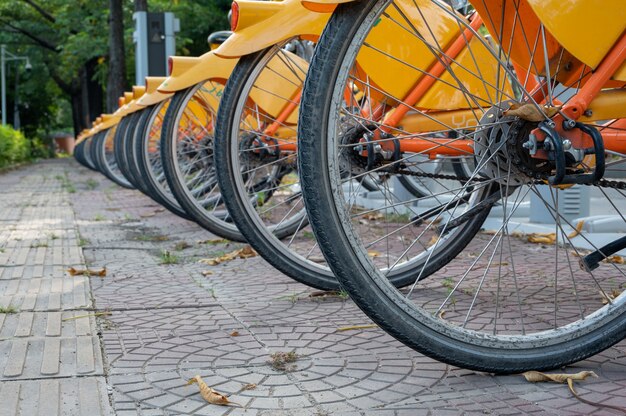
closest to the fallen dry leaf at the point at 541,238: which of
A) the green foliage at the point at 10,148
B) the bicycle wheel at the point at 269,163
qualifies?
the bicycle wheel at the point at 269,163

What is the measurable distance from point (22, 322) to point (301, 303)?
117cm

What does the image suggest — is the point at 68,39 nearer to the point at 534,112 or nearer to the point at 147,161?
the point at 147,161

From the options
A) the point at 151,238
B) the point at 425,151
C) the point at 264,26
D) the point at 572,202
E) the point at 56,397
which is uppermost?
the point at 264,26

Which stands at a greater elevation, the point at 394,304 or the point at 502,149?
the point at 502,149

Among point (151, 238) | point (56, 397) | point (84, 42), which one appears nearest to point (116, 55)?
point (84, 42)

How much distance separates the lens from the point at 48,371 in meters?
2.96

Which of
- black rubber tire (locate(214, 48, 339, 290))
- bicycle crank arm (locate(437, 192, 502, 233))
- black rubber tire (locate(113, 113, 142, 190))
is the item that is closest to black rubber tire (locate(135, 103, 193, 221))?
black rubber tire (locate(113, 113, 142, 190))

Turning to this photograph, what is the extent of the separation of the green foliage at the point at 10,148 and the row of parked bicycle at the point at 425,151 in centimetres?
1850

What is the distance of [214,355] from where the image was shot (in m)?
3.20

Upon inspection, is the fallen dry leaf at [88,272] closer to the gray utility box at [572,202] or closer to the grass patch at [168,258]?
the grass patch at [168,258]

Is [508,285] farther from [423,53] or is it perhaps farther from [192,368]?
[192,368]

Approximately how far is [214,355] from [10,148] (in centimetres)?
2527

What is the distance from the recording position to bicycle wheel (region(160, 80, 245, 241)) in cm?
595

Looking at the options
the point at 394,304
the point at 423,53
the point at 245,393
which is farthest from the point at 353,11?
the point at 423,53
